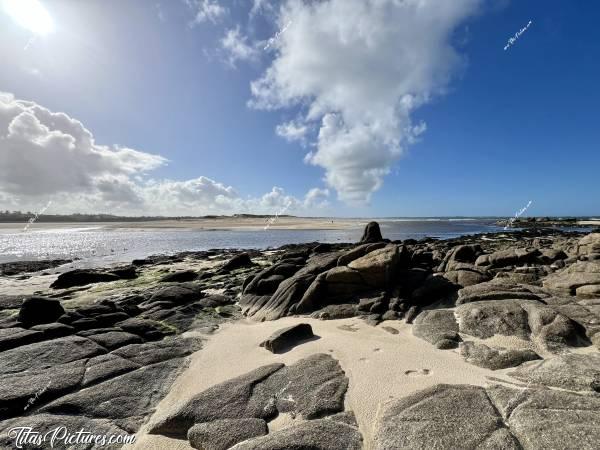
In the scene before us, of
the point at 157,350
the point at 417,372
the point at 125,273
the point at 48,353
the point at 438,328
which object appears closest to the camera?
the point at 417,372

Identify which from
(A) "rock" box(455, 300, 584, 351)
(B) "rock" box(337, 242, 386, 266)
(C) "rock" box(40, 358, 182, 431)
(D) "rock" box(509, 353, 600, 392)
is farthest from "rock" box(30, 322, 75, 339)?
(D) "rock" box(509, 353, 600, 392)

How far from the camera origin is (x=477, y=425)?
4.96 meters

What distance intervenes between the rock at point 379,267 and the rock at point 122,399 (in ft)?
27.5

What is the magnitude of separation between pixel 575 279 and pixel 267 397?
1210cm

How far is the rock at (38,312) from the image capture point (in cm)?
1073

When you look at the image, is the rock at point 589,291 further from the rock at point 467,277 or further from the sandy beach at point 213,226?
the sandy beach at point 213,226

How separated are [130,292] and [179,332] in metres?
8.35

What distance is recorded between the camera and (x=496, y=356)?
7500mm

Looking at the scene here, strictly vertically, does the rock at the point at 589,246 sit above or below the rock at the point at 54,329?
above

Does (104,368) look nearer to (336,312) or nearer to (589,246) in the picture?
(336,312)

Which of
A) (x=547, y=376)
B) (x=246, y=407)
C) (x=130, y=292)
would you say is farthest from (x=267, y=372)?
(x=130, y=292)

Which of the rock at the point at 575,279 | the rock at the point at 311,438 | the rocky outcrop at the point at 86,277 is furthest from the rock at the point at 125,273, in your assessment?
the rock at the point at 575,279

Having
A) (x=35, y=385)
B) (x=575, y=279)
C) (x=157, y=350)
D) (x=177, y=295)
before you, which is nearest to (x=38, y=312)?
(x=177, y=295)

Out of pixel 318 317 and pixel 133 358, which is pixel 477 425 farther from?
pixel 133 358
